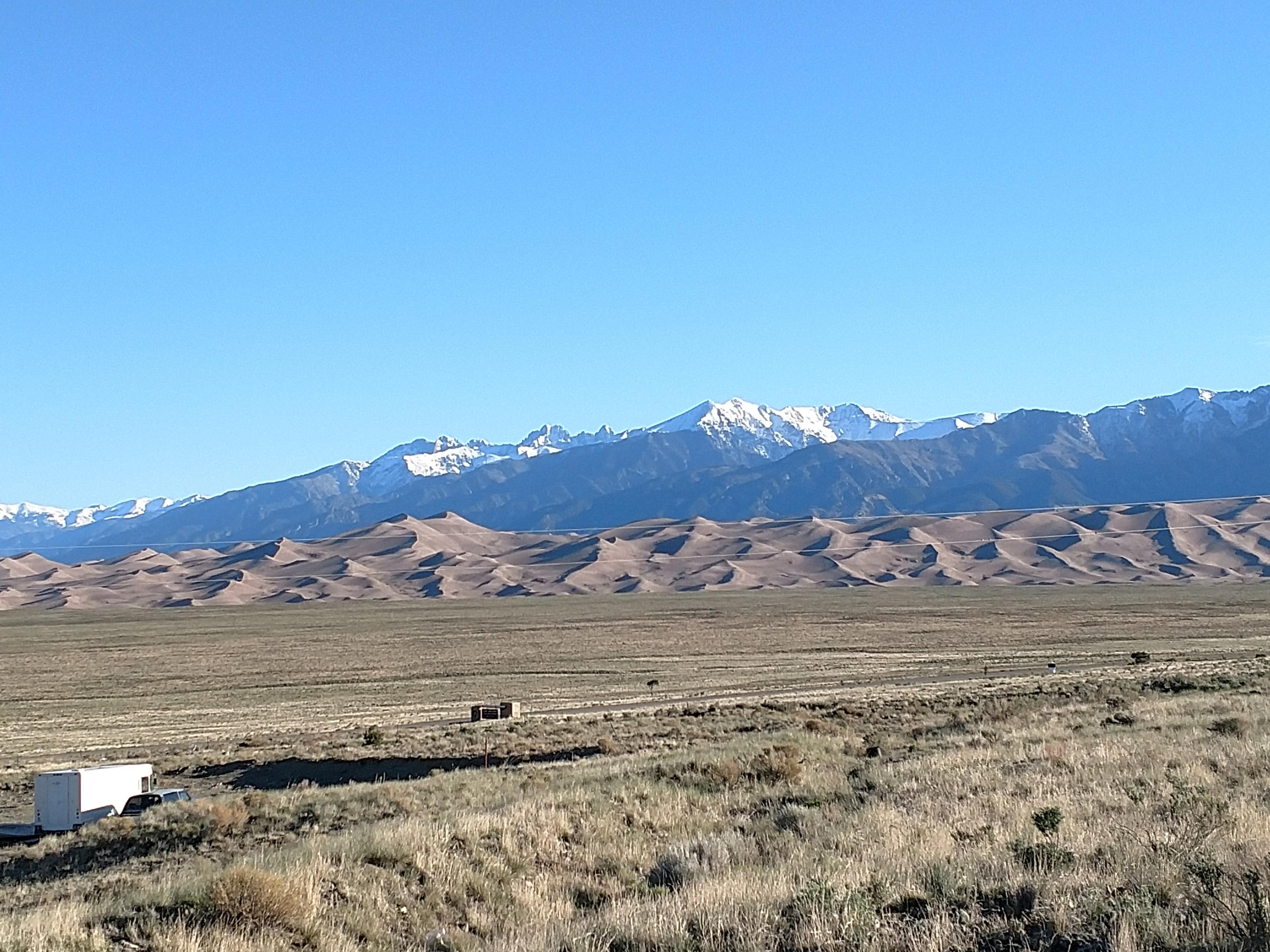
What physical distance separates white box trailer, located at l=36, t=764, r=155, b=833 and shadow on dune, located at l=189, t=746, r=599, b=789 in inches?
167

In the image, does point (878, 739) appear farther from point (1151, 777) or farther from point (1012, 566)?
point (1012, 566)

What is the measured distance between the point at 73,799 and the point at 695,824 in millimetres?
13490

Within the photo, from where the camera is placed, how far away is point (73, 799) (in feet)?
75.4

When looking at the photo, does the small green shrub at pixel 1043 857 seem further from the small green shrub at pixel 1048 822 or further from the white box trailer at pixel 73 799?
the white box trailer at pixel 73 799

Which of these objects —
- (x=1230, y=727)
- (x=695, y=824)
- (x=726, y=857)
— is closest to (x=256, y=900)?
(x=726, y=857)

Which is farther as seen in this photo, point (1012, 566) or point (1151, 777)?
point (1012, 566)

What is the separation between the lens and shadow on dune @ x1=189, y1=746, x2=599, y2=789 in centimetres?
2822

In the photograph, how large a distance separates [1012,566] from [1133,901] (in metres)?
201

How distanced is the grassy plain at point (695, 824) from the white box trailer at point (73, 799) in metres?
2.85

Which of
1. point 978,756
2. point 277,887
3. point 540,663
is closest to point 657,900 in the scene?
point 277,887

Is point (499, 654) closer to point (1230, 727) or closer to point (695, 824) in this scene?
point (1230, 727)

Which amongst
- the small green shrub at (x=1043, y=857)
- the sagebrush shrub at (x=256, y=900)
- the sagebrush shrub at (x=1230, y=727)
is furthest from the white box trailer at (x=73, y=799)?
the sagebrush shrub at (x=1230, y=727)

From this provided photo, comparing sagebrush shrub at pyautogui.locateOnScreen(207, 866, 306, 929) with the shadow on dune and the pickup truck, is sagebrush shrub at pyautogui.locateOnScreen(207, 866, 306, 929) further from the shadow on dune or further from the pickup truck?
the shadow on dune

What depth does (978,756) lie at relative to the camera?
18.0 m
